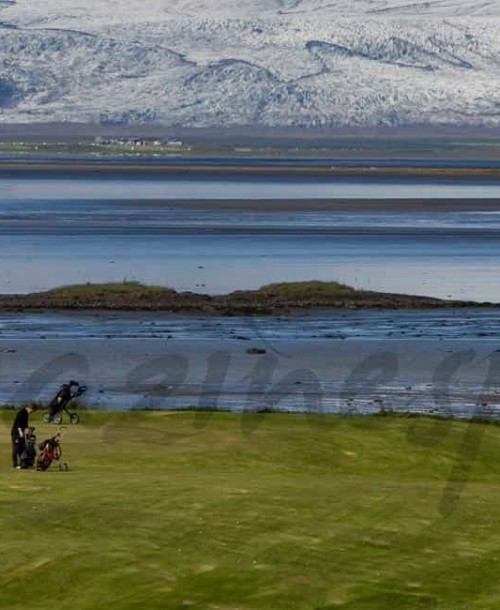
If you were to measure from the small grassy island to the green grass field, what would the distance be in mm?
34690

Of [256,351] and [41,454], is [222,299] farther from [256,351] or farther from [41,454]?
[41,454]

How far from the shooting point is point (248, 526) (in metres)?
21.6

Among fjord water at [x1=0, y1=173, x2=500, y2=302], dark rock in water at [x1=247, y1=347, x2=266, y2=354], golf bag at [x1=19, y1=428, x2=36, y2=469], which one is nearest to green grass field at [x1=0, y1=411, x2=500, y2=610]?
golf bag at [x1=19, y1=428, x2=36, y2=469]

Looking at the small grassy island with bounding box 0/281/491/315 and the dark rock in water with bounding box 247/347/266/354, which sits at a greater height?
the small grassy island with bounding box 0/281/491/315

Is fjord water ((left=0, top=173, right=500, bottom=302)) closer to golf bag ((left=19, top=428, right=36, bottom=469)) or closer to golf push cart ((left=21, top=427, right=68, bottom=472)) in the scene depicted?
golf push cart ((left=21, top=427, right=68, bottom=472))

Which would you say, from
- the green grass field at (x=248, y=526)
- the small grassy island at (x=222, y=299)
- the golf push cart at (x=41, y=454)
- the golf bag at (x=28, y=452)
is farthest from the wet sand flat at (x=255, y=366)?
the golf bag at (x=28, y=452)

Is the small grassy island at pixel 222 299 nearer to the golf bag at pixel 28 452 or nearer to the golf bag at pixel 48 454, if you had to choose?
the golf bag at pixel 48 454

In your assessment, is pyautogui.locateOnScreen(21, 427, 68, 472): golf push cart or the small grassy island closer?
pyautogui.locateOnScreen(21, 427, 68, 472): golf push cart

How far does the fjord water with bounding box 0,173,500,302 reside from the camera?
76.5 m

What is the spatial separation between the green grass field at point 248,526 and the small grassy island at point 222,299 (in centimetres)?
3469

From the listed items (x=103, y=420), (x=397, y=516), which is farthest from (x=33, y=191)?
(x=397, y=516)

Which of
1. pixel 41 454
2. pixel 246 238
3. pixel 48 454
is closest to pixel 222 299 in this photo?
pixel 246 238

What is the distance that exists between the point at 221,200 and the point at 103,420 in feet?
330

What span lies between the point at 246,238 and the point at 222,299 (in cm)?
3102
